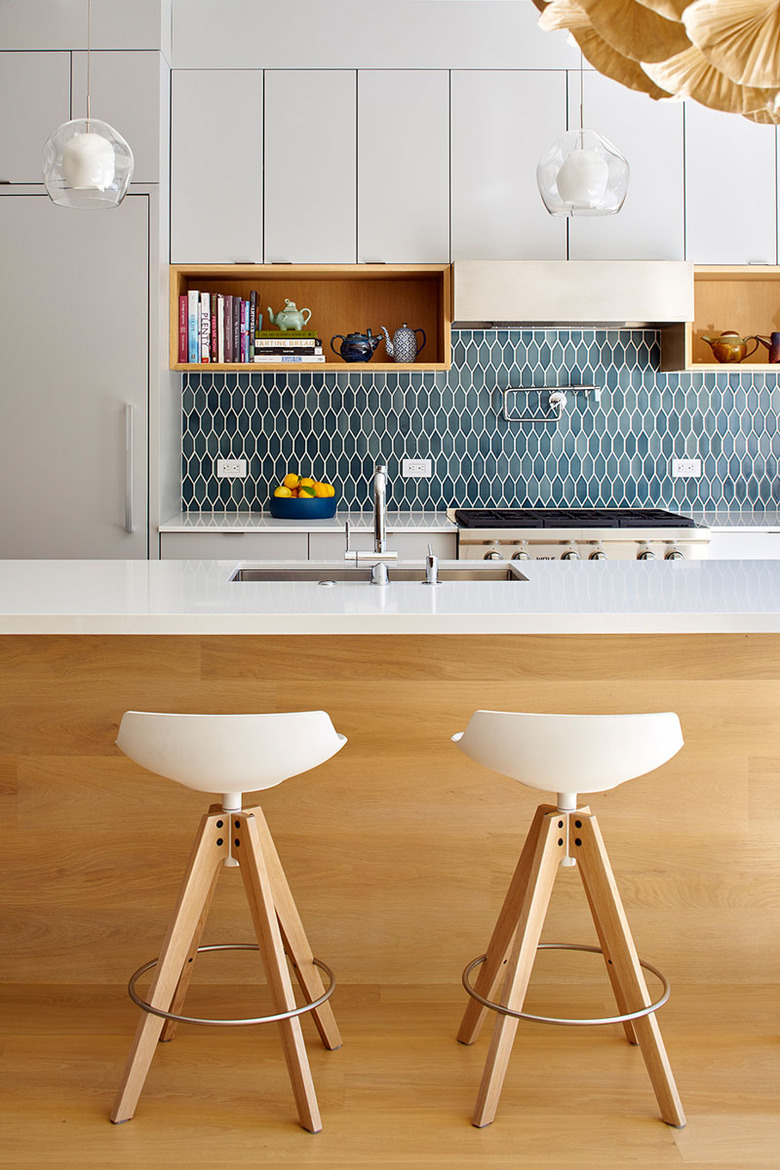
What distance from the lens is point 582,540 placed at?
4.03 metres

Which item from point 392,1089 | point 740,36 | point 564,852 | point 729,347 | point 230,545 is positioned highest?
point 729,347

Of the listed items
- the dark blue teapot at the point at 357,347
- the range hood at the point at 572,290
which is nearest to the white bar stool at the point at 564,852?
the range hood at the point at 572,290

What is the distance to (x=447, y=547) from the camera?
4.14 m

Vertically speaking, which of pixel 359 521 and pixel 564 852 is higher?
pixel 359 521

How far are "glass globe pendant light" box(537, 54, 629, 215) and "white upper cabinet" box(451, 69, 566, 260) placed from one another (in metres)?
1.89

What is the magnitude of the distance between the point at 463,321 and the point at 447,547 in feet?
3.09

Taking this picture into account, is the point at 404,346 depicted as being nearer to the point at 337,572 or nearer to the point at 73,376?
the point at 73,376

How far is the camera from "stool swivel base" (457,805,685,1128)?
187 centimetres

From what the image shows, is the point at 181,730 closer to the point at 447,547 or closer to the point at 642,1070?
the point at 642,1070

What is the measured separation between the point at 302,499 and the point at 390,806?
2203 mm

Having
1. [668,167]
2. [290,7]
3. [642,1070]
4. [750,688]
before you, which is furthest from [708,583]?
[290,7]

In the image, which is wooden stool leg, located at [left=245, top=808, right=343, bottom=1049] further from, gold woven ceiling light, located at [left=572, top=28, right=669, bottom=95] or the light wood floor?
gold woven ceiling light, located at [left=572, top=28, right=669, bottom=95]

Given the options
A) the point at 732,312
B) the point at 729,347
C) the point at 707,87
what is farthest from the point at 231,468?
the point at 707,87

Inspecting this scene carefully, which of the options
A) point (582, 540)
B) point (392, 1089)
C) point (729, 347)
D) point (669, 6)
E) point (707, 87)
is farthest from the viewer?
point (729, 347)
